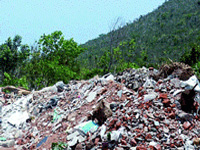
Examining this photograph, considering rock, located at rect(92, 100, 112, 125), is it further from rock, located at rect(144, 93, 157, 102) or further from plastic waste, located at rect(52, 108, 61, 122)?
plastic waste, located at rect(52, 108, 61, 122)

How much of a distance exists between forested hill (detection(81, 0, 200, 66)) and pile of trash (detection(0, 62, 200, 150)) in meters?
27.9

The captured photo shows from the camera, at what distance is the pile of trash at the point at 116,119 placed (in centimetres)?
509

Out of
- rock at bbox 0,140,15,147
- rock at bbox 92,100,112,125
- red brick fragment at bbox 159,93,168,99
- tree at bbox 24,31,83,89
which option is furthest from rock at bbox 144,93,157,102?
tree at bbox 24,31,83,89

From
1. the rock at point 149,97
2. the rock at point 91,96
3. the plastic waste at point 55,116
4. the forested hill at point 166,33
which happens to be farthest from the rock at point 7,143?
the forested hill at point 166,33

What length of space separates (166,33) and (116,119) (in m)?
56.4

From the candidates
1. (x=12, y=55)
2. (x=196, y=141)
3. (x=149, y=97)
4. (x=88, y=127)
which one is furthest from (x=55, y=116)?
(x=12, y=55)

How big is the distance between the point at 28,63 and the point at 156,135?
20110mm

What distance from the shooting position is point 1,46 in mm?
20953

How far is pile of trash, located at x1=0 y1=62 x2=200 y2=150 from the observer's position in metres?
5.09

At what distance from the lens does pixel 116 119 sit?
571cm

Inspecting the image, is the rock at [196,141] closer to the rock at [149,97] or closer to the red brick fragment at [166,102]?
the red brick fragment at [166,102]

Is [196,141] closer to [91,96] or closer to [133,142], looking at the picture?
[133,142]

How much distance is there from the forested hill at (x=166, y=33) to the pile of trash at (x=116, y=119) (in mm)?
27913

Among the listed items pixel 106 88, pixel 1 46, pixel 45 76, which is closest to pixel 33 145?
pixel 106 88
